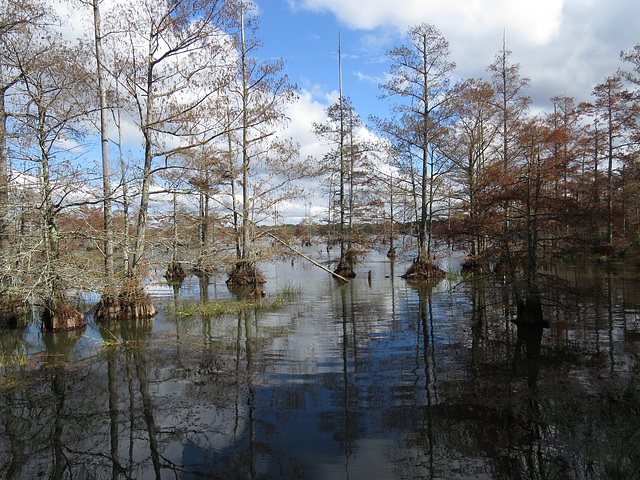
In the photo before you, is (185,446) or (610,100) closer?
(185,446)

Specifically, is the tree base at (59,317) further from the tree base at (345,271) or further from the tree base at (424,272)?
the tree base at (424,272)

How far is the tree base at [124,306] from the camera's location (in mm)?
10961

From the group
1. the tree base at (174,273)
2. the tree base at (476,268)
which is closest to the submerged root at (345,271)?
the tree base at (476,268)

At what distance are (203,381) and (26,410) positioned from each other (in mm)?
2220

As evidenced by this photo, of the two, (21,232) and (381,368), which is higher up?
(21,232)

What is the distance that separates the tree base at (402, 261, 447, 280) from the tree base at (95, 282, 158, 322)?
12.5m

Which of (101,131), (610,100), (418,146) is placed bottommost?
(101,131)

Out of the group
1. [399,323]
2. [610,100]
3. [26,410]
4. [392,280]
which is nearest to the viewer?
[26,410]

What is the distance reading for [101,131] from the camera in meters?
11.7

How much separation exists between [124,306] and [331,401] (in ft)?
25.8

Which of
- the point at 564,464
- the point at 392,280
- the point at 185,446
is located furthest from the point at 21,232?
the point at 392,280

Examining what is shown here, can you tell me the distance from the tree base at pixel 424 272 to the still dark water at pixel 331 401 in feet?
32.1

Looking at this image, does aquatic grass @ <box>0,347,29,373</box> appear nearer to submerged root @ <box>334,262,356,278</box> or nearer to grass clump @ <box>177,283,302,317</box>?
grass clump @ <box>177,283,302,317</box>

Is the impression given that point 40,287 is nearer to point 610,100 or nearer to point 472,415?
point 472,415
